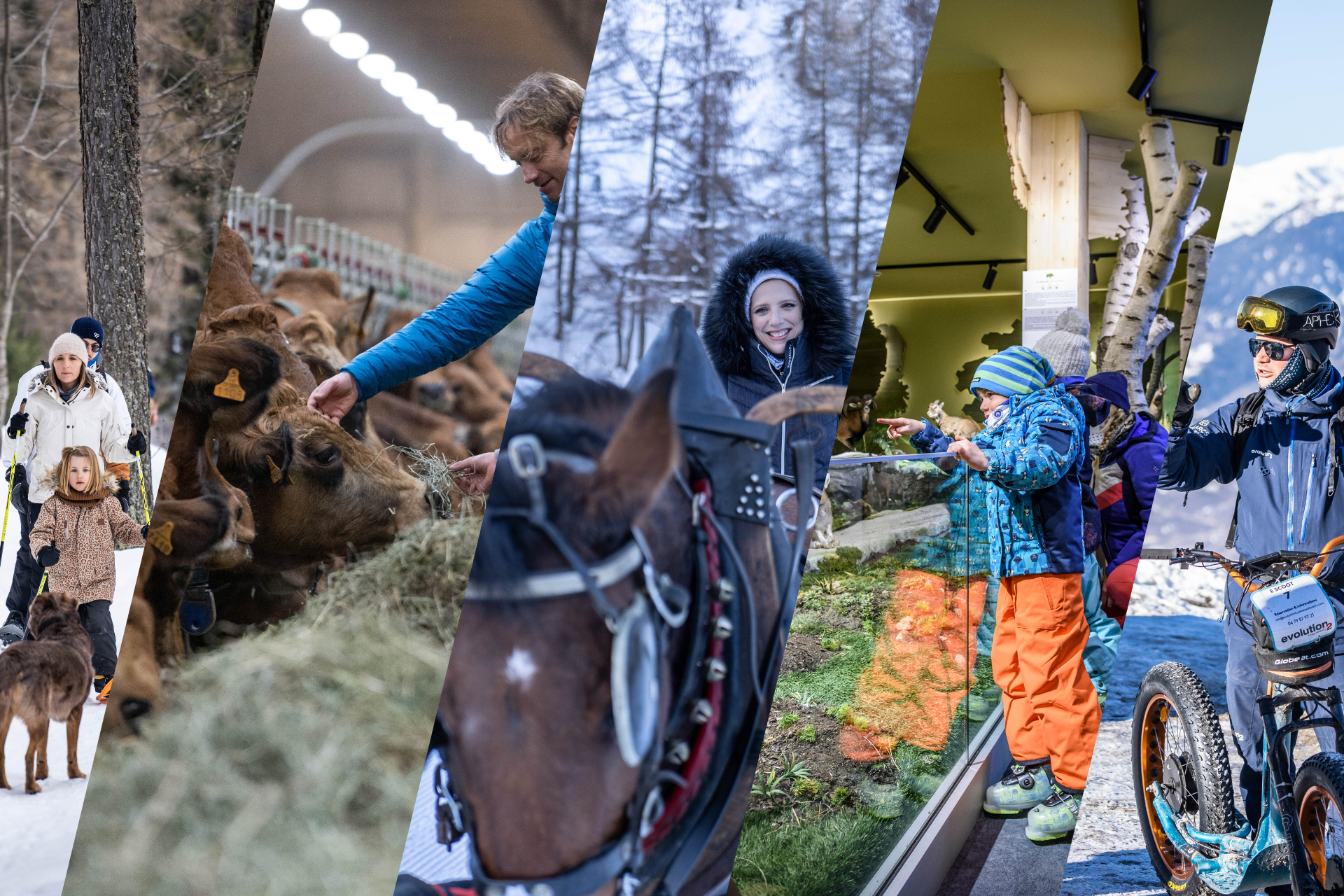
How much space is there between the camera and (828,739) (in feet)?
5.91

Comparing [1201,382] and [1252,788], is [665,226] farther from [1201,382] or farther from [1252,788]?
[1252,788]

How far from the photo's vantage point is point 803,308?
3.68ft

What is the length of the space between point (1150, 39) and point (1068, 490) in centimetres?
88

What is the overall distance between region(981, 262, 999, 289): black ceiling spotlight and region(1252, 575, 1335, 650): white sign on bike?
102cm

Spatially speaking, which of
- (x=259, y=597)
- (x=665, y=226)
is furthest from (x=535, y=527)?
(x=259, y=597)

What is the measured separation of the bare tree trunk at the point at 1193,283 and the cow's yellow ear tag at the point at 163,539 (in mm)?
1797

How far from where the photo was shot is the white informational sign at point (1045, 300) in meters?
1.78

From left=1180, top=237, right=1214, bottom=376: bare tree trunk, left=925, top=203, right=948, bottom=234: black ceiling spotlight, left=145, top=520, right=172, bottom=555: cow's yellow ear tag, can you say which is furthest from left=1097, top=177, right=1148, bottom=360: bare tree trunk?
left=145, top=520, right=172, bottom=555: cow's yellow ear tag

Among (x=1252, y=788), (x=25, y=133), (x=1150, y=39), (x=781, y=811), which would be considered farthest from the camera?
(x=25, y=133)

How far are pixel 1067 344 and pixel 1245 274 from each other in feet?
2.19

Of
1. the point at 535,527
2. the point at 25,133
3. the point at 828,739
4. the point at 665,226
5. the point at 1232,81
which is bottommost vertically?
the point at 828,739

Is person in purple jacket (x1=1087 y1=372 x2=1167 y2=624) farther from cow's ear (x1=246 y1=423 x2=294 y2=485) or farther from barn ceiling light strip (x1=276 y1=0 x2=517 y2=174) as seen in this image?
cow's ear (x1=246 y1=423 x2=294 y2=485)

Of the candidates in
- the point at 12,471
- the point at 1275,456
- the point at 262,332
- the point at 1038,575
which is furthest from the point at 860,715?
the point at 12,471

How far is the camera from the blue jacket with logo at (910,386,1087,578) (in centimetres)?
171
